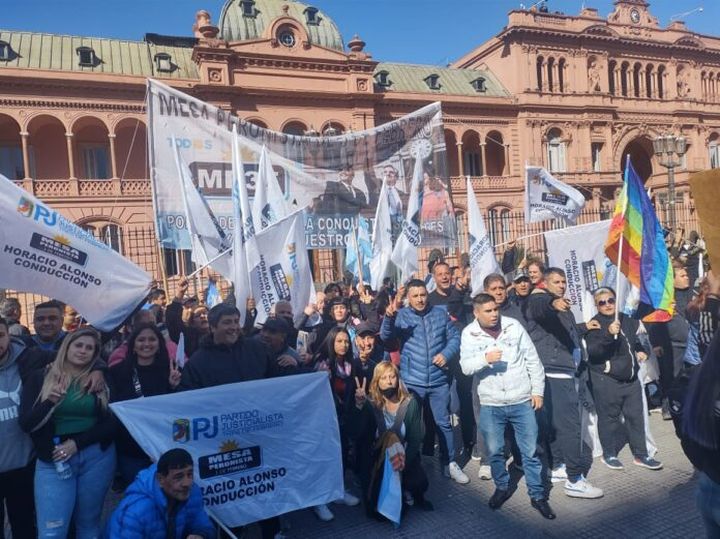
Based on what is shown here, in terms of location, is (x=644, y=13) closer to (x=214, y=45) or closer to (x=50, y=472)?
(x=214, y=45)

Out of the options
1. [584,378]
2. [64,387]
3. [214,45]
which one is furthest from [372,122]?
[64,387]

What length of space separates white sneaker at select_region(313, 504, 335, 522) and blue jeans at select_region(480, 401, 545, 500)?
149cm

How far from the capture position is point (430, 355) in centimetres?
547

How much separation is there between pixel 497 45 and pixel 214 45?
1711 cm

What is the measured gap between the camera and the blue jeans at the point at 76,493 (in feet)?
11.5

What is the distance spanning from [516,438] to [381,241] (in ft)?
14.9

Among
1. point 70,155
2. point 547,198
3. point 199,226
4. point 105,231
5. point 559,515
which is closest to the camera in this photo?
A: point 559,515

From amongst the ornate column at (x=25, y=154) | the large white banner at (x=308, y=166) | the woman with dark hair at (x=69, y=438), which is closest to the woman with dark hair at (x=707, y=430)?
the woman with dark hair at (x=69, y=438)

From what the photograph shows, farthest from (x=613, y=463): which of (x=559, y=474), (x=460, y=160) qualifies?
(x=460, y=160)

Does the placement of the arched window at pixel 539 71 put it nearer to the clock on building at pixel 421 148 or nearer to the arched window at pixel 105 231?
the arched window at pixel 105 231

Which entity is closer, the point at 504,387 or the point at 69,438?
the point at 69,438

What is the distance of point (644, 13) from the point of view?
34.2 meters

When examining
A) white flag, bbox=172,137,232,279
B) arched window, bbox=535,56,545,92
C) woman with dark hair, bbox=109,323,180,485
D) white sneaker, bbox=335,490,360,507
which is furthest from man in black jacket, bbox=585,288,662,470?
arched window, bbox=535,56,545,92

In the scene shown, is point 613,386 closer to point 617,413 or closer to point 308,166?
point 617,413
